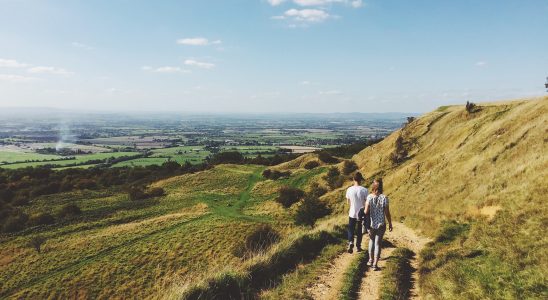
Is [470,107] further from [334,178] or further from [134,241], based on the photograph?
A: [134,241]

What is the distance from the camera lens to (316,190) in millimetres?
45562

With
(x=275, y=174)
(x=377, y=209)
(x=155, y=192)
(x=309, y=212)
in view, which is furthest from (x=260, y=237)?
(x=155, y=192)

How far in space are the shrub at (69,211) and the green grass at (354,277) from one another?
48511 mm

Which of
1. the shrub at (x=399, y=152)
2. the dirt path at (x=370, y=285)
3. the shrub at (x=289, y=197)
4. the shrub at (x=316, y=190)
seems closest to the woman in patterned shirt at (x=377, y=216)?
the dirt path at (x=370, y=285)

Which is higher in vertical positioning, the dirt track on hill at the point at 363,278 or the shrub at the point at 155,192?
the dirt track on hill at the point at 363,278

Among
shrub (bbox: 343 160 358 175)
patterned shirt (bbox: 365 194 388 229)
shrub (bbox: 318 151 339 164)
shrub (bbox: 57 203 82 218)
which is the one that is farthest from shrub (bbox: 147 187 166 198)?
patterned shirt (bbox: 365 194 388 229)

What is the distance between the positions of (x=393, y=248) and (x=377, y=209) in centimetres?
369

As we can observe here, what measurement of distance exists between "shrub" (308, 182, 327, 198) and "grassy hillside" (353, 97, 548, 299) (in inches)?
353

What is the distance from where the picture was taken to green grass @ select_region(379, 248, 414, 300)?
9.59 m

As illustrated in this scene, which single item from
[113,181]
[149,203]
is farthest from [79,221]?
[113,181]

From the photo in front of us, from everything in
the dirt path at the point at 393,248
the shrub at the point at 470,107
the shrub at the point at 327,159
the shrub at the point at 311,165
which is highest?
the shrub at the point at 470,107

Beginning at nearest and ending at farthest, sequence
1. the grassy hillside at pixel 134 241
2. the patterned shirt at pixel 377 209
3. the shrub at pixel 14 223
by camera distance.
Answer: the patterned shirt at pixel 377 209 → the grassy hillside at pixel 134 241 → the shrub at pixel 14 223

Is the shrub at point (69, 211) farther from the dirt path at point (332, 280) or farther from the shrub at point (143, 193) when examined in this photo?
the dirt path at point (332, 280)

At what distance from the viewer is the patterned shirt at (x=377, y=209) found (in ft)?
37.7
